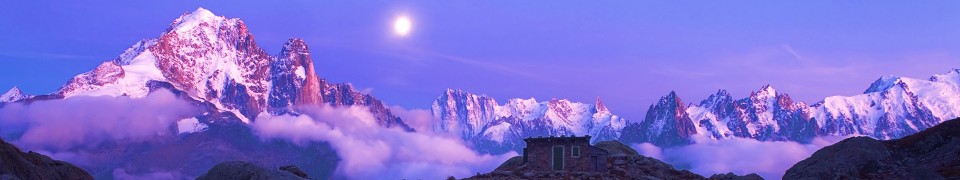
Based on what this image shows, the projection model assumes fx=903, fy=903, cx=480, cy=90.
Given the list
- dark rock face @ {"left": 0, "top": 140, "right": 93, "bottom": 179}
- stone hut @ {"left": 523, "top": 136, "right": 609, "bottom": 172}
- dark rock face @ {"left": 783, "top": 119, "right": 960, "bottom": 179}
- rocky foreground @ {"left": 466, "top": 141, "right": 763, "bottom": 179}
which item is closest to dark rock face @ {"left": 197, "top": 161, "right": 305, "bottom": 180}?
dark rock face @ {"left": 0, "top": 140, "right": 93, "bottom": 179}

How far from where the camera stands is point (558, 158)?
7094 cm

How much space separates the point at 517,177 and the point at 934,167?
2181 centimetres

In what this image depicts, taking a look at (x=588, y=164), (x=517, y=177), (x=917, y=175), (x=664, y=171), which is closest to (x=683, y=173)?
(x=664, y=171)

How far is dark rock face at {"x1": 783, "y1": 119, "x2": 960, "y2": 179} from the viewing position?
36875mm

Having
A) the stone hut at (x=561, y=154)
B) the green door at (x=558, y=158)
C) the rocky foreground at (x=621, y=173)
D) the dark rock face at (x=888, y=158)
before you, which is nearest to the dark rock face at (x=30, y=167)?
the rocky foreground at (x=621, y=173)

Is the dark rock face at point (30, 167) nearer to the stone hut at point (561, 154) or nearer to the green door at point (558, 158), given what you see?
the stone hut at point (561, 154)

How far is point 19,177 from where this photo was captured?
3028 centimetres

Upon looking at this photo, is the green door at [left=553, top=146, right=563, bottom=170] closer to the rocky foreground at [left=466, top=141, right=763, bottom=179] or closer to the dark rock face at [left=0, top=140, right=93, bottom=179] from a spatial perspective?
the rocky foreground at [left=466, top=141, right=763, bottom=179]

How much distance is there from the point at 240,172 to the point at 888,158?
89.2ft

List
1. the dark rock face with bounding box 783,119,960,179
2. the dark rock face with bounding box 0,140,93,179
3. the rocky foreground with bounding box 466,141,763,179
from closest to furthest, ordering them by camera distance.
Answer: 1. the dark rock face with bounding box 0,140,93,179
2. the dark rock face with bounding box 783,119,960,179
3. the rocky foreground with bounding box 466,141,763,179

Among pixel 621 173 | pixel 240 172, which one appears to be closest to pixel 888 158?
pixel 621 173

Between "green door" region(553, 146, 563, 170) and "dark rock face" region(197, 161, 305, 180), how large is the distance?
127 feet

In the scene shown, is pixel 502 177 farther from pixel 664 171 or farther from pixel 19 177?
pixel 19 177

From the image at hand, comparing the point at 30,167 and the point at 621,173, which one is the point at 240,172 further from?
the point at 621,173
